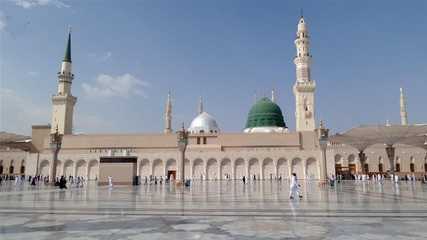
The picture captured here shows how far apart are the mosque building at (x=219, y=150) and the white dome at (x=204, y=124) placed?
7944 mm

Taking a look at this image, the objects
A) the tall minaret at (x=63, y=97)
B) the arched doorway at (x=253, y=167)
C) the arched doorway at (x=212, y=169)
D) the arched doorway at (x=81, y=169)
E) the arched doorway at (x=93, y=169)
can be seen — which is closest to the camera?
the arched doorway at (x=253, y=167)

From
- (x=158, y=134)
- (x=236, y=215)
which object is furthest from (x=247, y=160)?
(x=236, y=215)

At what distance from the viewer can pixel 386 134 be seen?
2955 centimetres

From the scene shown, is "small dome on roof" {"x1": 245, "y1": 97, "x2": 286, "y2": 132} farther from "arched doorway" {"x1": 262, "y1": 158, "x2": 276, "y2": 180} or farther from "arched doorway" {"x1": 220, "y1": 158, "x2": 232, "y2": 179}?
"arched doorway" {"x1": 220, "y1": 158, "x2": 232, "y2": 179}

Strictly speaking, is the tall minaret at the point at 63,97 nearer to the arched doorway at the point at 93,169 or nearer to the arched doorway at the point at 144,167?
the arched doorway at the point at 93,169

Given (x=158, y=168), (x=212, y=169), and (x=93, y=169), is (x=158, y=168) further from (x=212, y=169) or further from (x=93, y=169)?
(x=93, y=169)

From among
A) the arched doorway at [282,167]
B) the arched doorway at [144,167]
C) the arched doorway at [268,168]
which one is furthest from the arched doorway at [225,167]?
the arched doorway at [144,167]

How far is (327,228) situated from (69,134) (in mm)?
50281

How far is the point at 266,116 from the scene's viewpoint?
57344 millimetres

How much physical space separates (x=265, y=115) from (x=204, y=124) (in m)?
10.0

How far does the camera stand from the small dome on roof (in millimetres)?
56906

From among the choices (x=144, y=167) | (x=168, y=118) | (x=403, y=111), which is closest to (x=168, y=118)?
(x=168, y=118)

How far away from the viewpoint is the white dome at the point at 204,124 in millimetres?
58719

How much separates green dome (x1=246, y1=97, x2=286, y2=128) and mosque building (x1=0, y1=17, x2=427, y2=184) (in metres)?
7.91
